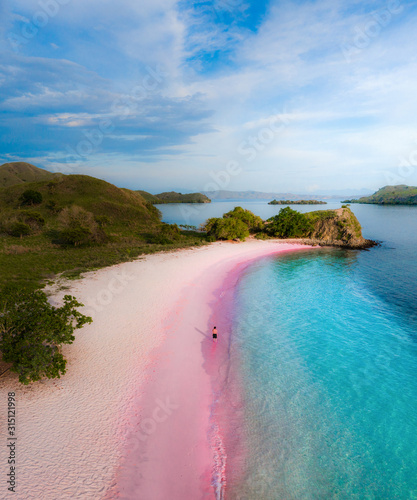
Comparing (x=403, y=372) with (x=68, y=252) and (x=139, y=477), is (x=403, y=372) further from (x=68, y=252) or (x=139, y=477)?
(x=68, y=252)

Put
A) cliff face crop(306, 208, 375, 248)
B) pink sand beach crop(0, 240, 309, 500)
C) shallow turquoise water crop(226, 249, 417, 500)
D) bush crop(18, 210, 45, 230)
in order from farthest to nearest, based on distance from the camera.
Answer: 1. cliff face crop(306, 208, 375, 248)
2. bush crop(18, 210, 45, 230)
3. shallow turquoise water crop(226, 249, 417, 500)
4. pink sand beach crop(0, 240, 309, 500)

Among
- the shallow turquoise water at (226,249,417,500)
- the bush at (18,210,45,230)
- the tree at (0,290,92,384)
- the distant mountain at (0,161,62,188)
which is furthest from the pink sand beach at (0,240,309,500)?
the distant mountain at (0,161,62,188)

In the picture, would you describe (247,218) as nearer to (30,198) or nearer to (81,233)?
(81,233)

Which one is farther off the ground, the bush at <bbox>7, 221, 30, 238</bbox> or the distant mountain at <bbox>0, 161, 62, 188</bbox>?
the distant mountain at <bbox>0, 161, 62, 188</bbox>

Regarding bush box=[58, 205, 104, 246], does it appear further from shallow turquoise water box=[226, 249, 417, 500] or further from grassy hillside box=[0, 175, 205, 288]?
shallow turquoise water box=[226, 249, 417, 500]

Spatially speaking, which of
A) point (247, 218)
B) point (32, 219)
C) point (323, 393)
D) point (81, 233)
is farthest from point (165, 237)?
point (323, 393)

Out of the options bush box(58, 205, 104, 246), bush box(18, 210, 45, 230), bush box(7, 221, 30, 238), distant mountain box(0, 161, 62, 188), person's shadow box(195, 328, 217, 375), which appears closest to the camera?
person's shadow box(195, 328, 217, 375)

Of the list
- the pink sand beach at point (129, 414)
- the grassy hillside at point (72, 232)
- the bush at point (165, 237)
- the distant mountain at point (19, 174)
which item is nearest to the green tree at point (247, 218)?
the grassy hillside at point (72, 232)
